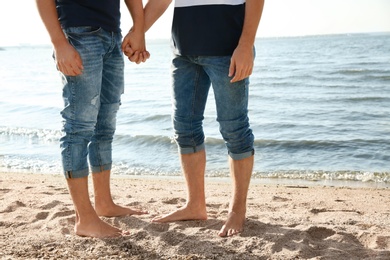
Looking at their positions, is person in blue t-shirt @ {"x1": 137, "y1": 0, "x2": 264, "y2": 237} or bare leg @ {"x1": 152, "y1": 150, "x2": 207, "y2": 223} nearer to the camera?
person in blue t-shirt @ {"x1": 137, "y1": 0, "x2": 264, "y2": 237}

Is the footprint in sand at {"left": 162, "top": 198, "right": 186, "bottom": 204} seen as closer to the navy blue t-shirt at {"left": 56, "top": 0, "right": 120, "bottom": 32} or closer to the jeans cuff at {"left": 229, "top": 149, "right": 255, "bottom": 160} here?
the jeans cuff at {"left": 229, "top": 149, "right": 255, "bottom": 160}

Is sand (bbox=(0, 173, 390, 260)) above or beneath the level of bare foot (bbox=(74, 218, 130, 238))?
beneath

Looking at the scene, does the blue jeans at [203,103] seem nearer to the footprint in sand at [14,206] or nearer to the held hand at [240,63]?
the held hand at [240,63]

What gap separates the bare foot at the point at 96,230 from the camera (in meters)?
3.31

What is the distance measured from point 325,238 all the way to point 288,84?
12.7 meters

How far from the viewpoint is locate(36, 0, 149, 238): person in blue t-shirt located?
305cm

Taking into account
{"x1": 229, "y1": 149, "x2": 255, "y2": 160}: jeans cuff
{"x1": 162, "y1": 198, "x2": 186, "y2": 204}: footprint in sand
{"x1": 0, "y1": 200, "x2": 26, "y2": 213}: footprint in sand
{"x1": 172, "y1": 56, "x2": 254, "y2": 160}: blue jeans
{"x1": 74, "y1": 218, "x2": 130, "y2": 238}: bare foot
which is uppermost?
{"x1": 172, "y1": 56, "x2": 254, "y2": 160}: blue jeans

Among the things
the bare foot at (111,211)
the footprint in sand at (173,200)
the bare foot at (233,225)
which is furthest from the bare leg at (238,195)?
the footprint in sand at (173,200)

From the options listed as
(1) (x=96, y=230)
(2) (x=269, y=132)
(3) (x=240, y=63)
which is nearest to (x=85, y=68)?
(3) (x=240, y=63)

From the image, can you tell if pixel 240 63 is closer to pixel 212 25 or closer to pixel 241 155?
pixel 212 25

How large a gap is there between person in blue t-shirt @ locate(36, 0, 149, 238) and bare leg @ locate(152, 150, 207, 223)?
43 cm

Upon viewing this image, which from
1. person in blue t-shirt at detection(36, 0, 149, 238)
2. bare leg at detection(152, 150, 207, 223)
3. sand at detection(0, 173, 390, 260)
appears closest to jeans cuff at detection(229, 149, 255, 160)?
bare leg at detection(152, 150, 207, 223)

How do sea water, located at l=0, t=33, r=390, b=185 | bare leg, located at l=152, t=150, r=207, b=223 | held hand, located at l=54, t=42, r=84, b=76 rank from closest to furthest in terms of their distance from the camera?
held hand, located at l=54, t=42, r=84, b=76 < bare leg, located at l=152, t=150, r=207, b=223 < sea water, located at l=0, t=33, r=390, b=185

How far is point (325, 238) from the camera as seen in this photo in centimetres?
336
